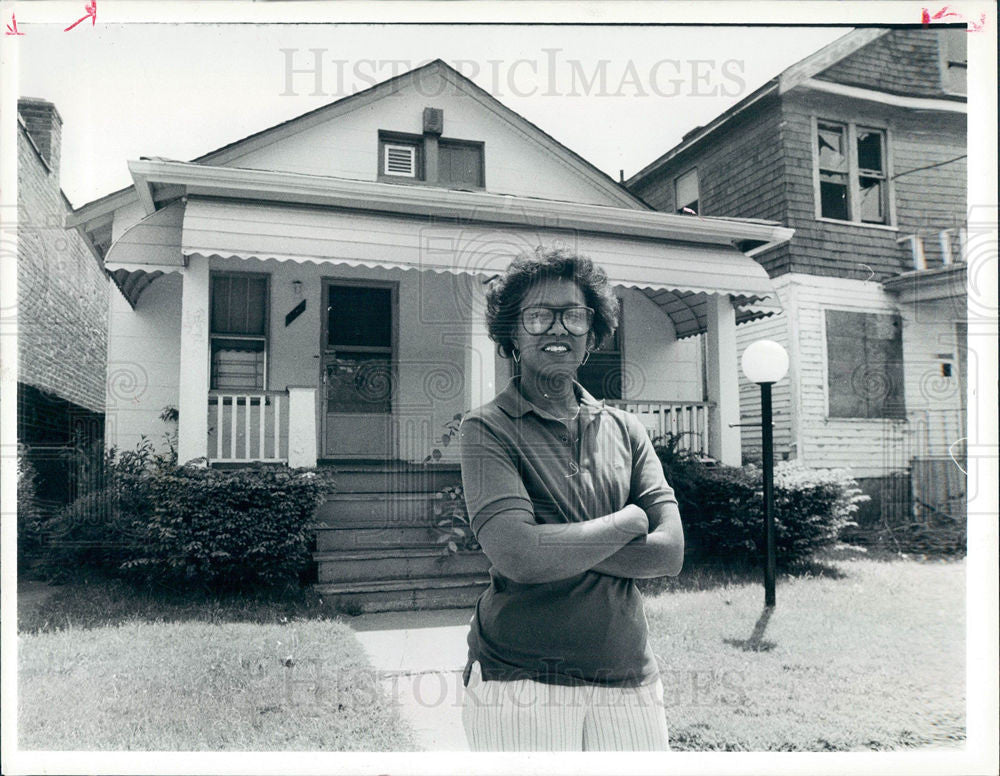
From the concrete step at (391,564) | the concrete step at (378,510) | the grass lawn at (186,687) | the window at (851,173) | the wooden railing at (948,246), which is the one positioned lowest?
the grass lawn at (186,687)

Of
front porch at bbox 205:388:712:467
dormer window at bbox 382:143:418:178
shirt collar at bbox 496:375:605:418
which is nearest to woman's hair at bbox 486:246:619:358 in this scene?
shirt collar at bbox 496:375:605:418

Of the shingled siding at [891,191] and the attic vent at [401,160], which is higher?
the attic vent at [401,160]

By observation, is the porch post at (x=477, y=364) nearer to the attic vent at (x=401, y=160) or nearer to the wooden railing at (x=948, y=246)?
the attic vent at (x=401, y=160)

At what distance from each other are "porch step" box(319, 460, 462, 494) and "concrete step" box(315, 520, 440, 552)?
0.19 m

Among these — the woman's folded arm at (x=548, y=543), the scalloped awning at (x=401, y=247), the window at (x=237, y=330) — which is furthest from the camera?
the window at (x=237, y=330)

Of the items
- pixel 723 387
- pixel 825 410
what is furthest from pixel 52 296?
pixel 825 410

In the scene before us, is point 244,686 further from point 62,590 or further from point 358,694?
point 62,590

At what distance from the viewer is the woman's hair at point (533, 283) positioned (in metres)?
2.07

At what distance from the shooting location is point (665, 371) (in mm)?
3764

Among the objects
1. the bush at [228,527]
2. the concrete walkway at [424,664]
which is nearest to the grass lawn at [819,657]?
the concrete walkway at [424,664]

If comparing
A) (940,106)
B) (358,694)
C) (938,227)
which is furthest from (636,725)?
(940,106)

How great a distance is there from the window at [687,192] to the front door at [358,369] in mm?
1624

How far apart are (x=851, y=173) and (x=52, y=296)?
365 cm

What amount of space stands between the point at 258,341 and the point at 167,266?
0.70 metres
